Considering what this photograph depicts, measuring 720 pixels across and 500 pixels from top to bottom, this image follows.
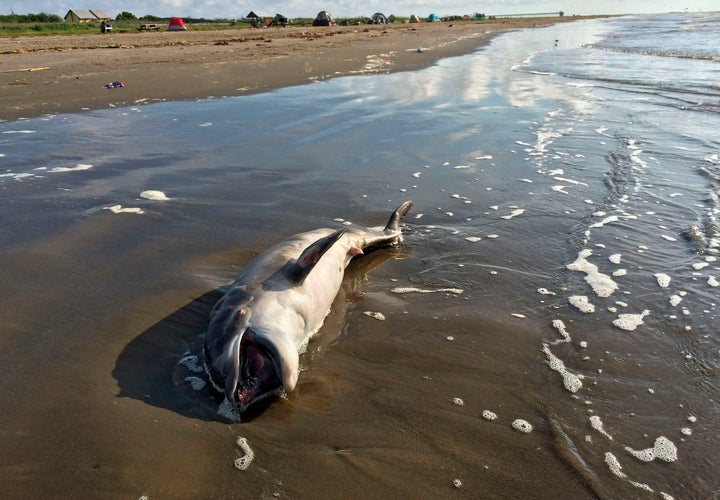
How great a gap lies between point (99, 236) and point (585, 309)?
4.64 metres

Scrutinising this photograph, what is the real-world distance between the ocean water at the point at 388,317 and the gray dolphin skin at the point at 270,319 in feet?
0.48

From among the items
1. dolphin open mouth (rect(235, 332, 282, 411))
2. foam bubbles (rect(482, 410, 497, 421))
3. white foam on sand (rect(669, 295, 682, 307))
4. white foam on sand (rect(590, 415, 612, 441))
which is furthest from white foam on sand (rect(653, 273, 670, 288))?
dolphin open mouth (rect(235, 332, 282, 411))

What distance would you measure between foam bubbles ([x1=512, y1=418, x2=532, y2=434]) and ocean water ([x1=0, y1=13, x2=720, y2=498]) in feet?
0.05

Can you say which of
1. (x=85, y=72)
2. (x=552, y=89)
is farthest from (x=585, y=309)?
(x=85, y=72)

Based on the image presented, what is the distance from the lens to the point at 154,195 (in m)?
6.49

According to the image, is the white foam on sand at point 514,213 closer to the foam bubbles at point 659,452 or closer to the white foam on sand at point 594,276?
the white foam on sand at point 594,276

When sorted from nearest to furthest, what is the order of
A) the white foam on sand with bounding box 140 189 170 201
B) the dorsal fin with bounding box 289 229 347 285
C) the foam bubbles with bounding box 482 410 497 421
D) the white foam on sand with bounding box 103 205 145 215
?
1. the foam bubbles with bounding box 482 410 497 421
2. the dorsal fin with bounding box 289 229 347 285
3. the white foam on sand with bounding box 103 205 145 215
4. the white foam on sand with bounding box 140 189 170 201

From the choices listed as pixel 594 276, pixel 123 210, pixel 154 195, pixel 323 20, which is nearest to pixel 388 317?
pixel 594 276

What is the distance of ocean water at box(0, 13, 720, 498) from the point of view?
2.72 metres

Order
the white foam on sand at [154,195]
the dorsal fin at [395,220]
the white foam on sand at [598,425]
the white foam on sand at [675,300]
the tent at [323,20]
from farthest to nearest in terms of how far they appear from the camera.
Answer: the tent at [323,20]
the white foam on sand at [154,195]
the dorsal fin at [395,220]
the white foam on sand at [675,300]
the white foam on sand at [598,425]

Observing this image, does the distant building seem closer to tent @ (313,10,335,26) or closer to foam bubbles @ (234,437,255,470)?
tent @ (313,10,335,26)

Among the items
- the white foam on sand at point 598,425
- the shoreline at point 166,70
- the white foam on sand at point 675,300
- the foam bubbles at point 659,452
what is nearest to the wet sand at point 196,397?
the white foam on sand at point 598,425

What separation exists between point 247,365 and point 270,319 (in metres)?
0.37

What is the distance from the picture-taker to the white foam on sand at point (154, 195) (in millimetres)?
6398
